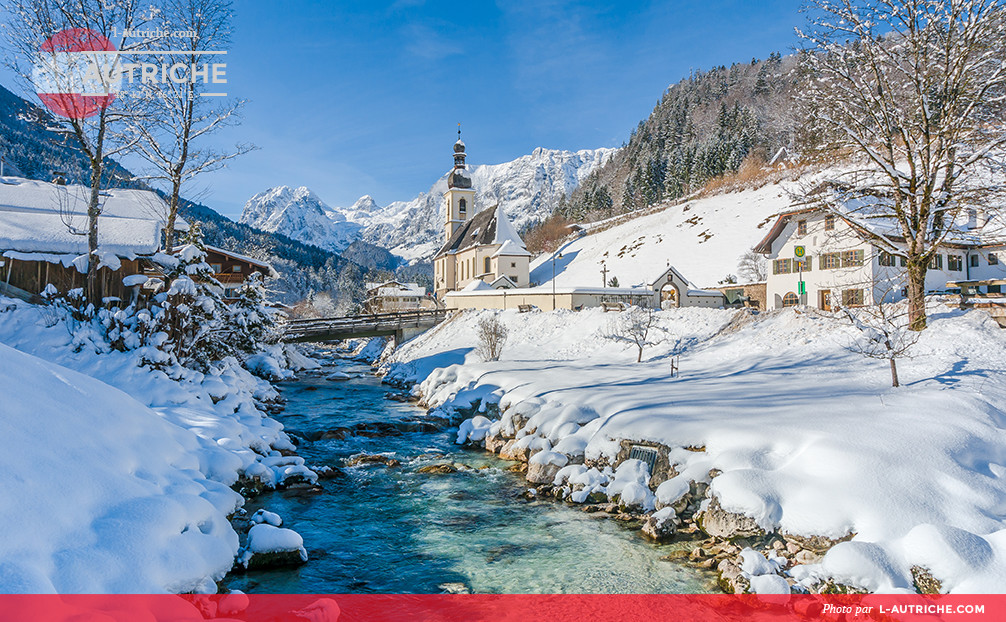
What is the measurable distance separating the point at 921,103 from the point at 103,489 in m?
21.5

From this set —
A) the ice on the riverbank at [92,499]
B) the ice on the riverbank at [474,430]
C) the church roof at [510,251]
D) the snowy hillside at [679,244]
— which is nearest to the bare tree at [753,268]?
the snowy hillside at [679,244]

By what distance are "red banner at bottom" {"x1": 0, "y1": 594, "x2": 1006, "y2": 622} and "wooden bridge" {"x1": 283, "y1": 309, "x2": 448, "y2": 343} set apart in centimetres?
2543

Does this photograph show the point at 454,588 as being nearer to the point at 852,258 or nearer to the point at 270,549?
the point at 270,549

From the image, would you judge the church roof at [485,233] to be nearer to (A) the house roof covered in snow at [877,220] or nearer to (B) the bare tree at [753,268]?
(B) the bare tree at [753,268]

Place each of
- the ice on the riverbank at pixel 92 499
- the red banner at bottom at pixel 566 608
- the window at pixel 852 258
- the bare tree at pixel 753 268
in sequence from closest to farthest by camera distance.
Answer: the ice on the riverbank at pixel 92 499 < the red banner at bottom at pixel 566 608 < the window at pixel 852 258 < the bare tree at pixel 753 268

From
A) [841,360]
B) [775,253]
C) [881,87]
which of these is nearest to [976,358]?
[841,360]

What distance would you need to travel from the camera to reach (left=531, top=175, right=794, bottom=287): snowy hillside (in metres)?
55.3

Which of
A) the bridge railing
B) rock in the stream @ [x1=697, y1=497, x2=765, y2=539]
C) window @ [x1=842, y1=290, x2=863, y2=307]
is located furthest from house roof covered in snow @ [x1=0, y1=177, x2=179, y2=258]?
window @ [x1=842, y1=290, x2=863, y2=307]

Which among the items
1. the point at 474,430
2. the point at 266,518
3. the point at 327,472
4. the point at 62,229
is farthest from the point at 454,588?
the point at 62,229

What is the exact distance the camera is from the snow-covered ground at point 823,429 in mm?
6910

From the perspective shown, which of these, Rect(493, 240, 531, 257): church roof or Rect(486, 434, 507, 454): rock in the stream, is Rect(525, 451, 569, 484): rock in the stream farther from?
Answer: Rect(493, 240, 531, 257): church roof

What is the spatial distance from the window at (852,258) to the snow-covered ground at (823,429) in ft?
22.7

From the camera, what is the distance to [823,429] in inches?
376

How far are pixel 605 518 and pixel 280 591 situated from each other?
19.3 ft
